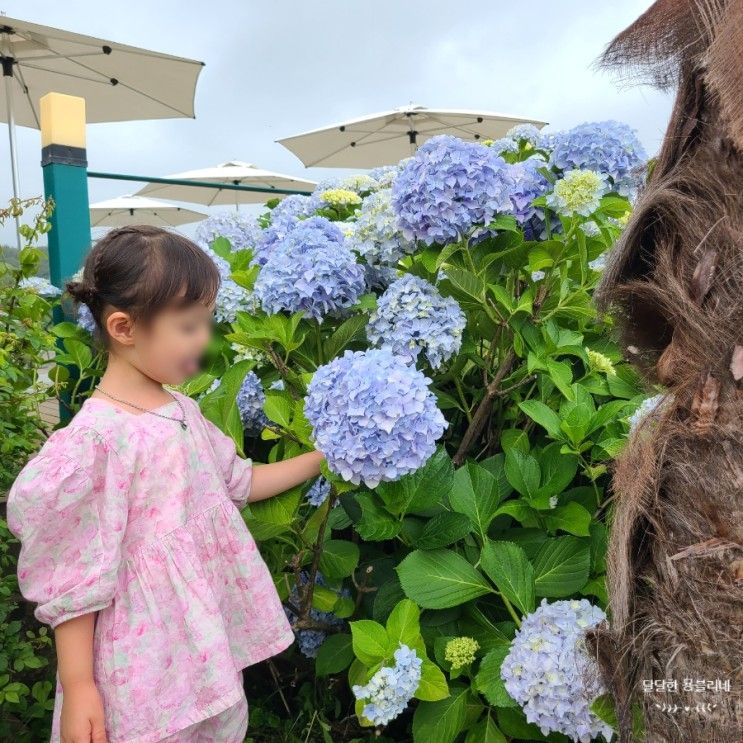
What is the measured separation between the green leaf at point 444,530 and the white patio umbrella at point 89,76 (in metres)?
5.61

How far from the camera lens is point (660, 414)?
3.21ft

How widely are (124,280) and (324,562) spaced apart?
30.9 inches

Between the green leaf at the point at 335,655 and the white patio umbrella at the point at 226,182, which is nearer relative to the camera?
the green leaf at the point at 335,655

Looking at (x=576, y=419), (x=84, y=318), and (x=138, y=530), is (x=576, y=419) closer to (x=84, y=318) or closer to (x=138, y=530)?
(x=138, y=530)

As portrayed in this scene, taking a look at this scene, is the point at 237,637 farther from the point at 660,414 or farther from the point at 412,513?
the point at 660,414

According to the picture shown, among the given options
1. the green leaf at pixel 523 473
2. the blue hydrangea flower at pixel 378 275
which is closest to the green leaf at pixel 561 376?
the green leaf at pixel 523 473

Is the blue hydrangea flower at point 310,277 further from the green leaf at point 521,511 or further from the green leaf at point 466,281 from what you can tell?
the green leaf at point 521,511

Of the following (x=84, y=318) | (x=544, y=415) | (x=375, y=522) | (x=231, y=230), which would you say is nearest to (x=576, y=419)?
(x=544, y=415)

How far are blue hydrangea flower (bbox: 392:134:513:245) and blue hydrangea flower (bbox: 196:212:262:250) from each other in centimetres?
91

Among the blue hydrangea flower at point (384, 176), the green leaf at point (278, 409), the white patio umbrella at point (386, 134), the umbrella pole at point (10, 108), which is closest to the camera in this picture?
the green leaf at point (278, 409)

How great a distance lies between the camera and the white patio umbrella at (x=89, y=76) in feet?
20.1

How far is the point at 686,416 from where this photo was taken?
91 cm

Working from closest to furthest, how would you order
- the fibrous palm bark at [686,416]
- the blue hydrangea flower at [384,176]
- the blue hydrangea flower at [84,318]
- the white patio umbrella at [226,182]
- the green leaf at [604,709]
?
the fibrous palm bark at [686,416], the green leaf at [604,709], the blue hydrangea flower at [384,176], the blue hydrangea flower at [84,318], the white patio umbrella at [226,182]

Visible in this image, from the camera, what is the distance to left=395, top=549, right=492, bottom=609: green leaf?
146 cm
